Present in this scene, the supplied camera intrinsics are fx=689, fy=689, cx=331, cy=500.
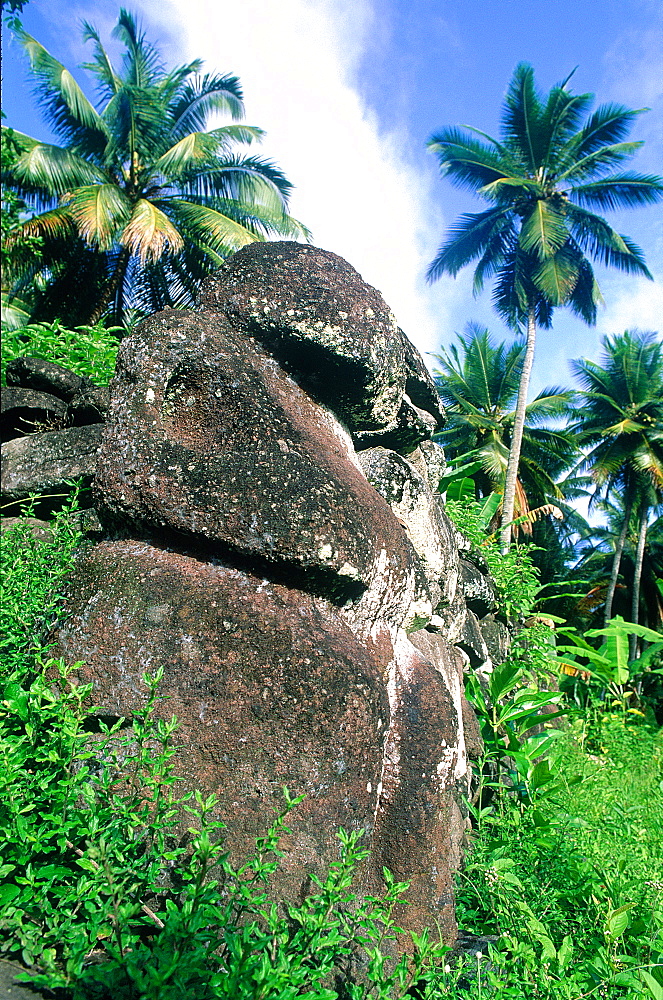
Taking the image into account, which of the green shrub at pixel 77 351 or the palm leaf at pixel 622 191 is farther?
the palm leaf at pixel 622 191

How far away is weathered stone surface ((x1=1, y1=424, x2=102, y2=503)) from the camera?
338 cm

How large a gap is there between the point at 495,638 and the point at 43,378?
3.41 m

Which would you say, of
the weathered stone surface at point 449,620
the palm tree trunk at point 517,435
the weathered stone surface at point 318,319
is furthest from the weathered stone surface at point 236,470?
the palm tree trunk at point 517,435

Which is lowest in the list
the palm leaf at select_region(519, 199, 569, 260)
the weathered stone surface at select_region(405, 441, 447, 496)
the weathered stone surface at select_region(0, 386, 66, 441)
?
the weathered stone surface at select_region(0, 386, 66, 441)

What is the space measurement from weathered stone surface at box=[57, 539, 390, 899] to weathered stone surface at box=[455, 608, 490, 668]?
1975 millimetres

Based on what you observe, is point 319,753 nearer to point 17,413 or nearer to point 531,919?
point 531,919

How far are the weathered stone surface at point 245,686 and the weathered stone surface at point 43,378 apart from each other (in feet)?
7.09

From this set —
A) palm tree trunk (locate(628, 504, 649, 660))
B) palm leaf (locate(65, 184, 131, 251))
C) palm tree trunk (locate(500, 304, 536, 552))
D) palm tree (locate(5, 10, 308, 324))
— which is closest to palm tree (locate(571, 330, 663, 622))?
palm tree trunk (locate(628, 504, 649, 660))

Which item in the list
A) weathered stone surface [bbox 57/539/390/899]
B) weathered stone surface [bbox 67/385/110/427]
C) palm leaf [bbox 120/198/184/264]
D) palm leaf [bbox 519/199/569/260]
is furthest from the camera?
palm leaf [bbox 519/199/569/260]

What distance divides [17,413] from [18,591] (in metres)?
1.88

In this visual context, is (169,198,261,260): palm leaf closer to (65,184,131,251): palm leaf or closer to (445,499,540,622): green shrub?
(65,184,131,251): palm leaf

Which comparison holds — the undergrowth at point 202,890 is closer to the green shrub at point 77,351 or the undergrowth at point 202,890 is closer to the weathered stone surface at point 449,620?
the weathered stone surface at point 449,620

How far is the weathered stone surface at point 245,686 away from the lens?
191cm

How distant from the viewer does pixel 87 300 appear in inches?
493
